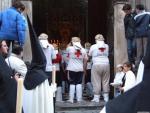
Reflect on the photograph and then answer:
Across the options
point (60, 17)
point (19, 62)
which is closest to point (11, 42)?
point (19, 62)

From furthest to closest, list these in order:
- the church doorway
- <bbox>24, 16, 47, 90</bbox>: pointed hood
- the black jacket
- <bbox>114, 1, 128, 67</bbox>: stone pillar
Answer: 1. the church doorway
2. <bbox>114, 1, 128, 67</bbox>: stone pillar
3. the black jacket
4. <bbox>24, 16, 47, 90</bbox>: pointed hood

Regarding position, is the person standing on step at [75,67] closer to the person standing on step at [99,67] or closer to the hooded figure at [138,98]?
the person standing on step at [99,67]

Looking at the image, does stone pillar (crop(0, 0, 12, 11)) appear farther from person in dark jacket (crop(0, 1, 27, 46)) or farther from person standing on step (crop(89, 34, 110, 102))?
person in dark jacket (crop(0, 1, 27, 46))

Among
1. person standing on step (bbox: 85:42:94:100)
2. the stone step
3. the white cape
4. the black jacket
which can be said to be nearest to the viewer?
the white cape

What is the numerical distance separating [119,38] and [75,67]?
247 cm

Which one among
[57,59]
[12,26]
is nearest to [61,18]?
[57,59]

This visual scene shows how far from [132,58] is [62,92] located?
7.35 ft

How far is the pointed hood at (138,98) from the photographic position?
2816mm

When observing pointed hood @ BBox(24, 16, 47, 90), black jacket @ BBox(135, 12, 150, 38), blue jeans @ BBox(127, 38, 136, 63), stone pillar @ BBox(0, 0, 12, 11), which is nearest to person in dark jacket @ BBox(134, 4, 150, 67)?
black jacket @ BBox(135, 12, 150, 38)

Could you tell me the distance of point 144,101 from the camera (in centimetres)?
281

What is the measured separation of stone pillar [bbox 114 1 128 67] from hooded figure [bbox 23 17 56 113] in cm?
A: 764

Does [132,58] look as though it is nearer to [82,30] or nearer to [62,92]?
[62,92]

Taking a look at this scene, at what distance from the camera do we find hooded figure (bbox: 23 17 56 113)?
25.2 feet

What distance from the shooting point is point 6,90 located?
18.3ft
